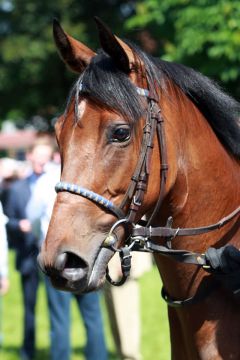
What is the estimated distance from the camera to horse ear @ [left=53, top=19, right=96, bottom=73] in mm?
3783

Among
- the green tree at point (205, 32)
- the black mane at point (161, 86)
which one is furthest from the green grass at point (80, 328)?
the black mane at point (161, 86)

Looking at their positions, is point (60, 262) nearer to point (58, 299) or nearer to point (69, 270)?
point (69, 270)

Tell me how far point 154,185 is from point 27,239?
6273 millimetres

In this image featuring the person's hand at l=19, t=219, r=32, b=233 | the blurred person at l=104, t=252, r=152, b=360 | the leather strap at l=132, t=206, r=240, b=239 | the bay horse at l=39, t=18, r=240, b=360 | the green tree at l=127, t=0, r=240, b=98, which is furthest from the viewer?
the green tree at l=127, t=0, r=240, b=98

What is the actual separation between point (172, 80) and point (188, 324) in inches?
47.5

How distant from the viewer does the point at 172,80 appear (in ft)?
12.8

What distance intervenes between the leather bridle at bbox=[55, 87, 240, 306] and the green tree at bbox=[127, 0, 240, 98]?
18.2 feet

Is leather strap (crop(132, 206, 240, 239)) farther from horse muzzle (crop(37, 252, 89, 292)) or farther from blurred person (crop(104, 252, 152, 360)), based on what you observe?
blurred person (crop(104, 252, 152, 360))

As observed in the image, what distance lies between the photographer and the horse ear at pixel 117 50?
3.51m

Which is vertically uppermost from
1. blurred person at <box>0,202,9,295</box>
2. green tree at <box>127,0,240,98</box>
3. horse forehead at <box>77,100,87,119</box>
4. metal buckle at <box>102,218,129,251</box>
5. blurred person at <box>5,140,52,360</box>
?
horse forehead at <box>77,100,87,119</box>

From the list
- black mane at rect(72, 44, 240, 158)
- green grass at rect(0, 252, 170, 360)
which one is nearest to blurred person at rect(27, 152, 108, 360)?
green grass at rect(0, 252, 170, 360)

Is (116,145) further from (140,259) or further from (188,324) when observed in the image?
(140,259)

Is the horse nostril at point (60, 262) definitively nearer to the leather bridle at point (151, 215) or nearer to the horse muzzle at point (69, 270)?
the horse muzzle at point (69, 270)

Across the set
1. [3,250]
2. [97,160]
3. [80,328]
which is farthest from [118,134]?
[80,328]
